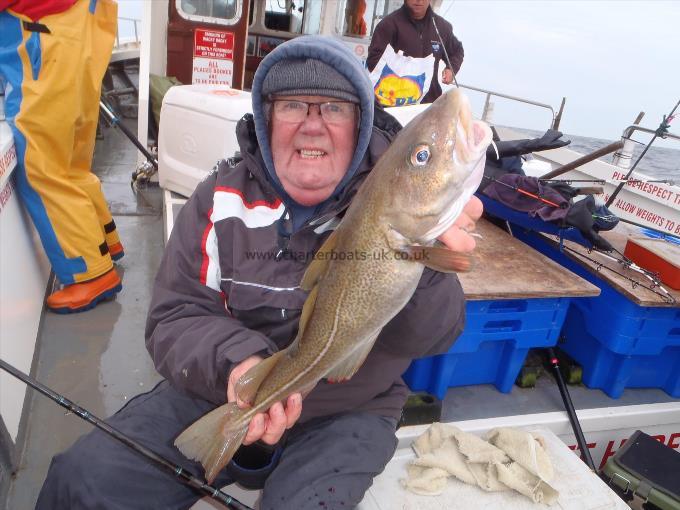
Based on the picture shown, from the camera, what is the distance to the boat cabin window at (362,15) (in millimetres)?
8312

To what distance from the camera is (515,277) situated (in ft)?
9.87

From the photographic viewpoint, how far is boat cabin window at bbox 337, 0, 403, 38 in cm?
831

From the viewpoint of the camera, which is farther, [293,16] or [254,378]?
[293,16]

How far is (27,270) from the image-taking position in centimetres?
321

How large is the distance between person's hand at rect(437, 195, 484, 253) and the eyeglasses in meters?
0.66

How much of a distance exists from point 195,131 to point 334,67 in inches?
107

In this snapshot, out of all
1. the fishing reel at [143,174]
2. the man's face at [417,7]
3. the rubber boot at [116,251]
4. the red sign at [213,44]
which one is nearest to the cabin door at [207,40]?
the red sign at [213,44]

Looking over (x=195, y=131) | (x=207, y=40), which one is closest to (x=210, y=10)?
(x=207, y=40)

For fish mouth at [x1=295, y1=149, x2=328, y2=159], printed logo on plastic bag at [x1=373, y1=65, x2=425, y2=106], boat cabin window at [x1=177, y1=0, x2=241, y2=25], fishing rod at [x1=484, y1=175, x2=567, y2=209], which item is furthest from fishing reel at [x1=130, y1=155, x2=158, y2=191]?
fish mouth at [x1=295, y1=149, x2=328, y2=159]

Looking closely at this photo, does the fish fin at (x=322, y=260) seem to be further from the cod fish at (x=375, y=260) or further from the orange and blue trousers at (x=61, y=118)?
the orange and blue trousers at (x=61, y=118)

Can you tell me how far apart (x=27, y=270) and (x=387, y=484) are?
2539 mm

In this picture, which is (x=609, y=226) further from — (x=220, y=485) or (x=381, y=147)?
(x=220, y=485)

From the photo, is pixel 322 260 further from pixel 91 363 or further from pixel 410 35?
pixel 410 35

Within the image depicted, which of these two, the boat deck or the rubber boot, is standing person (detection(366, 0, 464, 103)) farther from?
the boat deck
